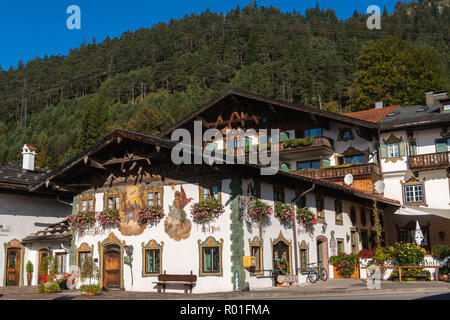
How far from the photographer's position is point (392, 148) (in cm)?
3509

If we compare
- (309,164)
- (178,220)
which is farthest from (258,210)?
(309,164)

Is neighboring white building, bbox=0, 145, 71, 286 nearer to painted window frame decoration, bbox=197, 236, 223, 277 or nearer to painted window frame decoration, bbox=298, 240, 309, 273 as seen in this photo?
painted window frame decoration, bbox=197, 236, 223, 277

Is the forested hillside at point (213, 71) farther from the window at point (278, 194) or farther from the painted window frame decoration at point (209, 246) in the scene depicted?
the painted window frame decoration at point (209, 246)

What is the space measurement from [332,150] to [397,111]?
7.04 metres

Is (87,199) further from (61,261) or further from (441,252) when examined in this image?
(441,252)

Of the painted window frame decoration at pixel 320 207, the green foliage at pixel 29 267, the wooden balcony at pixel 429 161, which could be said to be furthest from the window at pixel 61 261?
the wooden balcony at pixel 429 161

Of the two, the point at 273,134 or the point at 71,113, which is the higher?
the point at 71,113

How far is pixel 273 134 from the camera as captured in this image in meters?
36.2

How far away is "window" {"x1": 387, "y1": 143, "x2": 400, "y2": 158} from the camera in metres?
34.9

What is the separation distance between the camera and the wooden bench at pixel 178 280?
20219mm

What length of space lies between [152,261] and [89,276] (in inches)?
121
